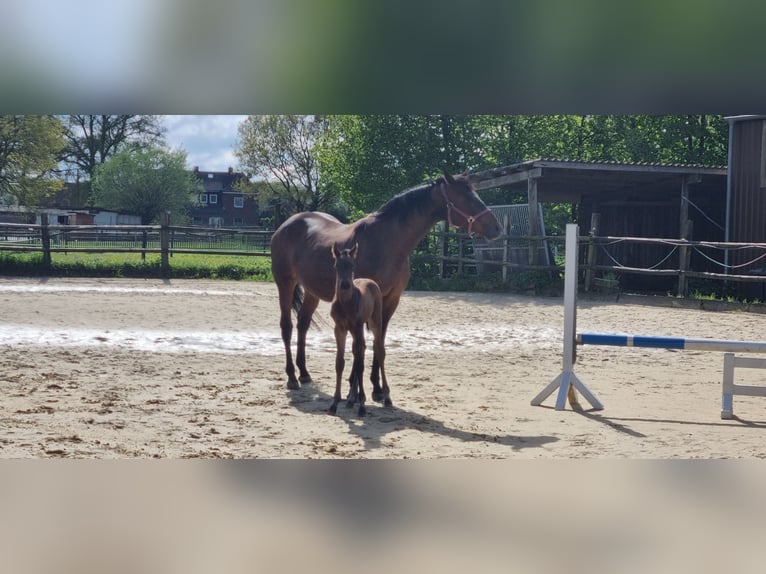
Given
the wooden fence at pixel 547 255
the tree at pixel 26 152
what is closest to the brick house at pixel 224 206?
the tree at pixel 26 152

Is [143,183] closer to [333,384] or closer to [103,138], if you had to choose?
[103,138]

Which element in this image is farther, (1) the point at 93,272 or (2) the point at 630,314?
(1) the point at 93,272

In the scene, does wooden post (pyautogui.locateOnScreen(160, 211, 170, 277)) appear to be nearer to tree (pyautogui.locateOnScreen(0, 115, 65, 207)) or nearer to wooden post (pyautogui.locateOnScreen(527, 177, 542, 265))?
tree (pyautogui.locateOnScreen(0, 115, 65, 207))

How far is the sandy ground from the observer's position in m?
4.42

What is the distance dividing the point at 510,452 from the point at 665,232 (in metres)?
13.4

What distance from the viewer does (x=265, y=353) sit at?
8086mm

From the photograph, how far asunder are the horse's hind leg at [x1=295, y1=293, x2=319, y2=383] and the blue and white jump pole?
2047 mm

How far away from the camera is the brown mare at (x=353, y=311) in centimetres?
522

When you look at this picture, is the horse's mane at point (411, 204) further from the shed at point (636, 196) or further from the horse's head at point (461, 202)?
the shed at point (636, 196)

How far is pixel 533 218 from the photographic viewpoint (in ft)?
51.2

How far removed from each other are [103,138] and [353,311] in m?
35.2

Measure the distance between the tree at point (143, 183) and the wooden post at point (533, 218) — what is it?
22.1 m
